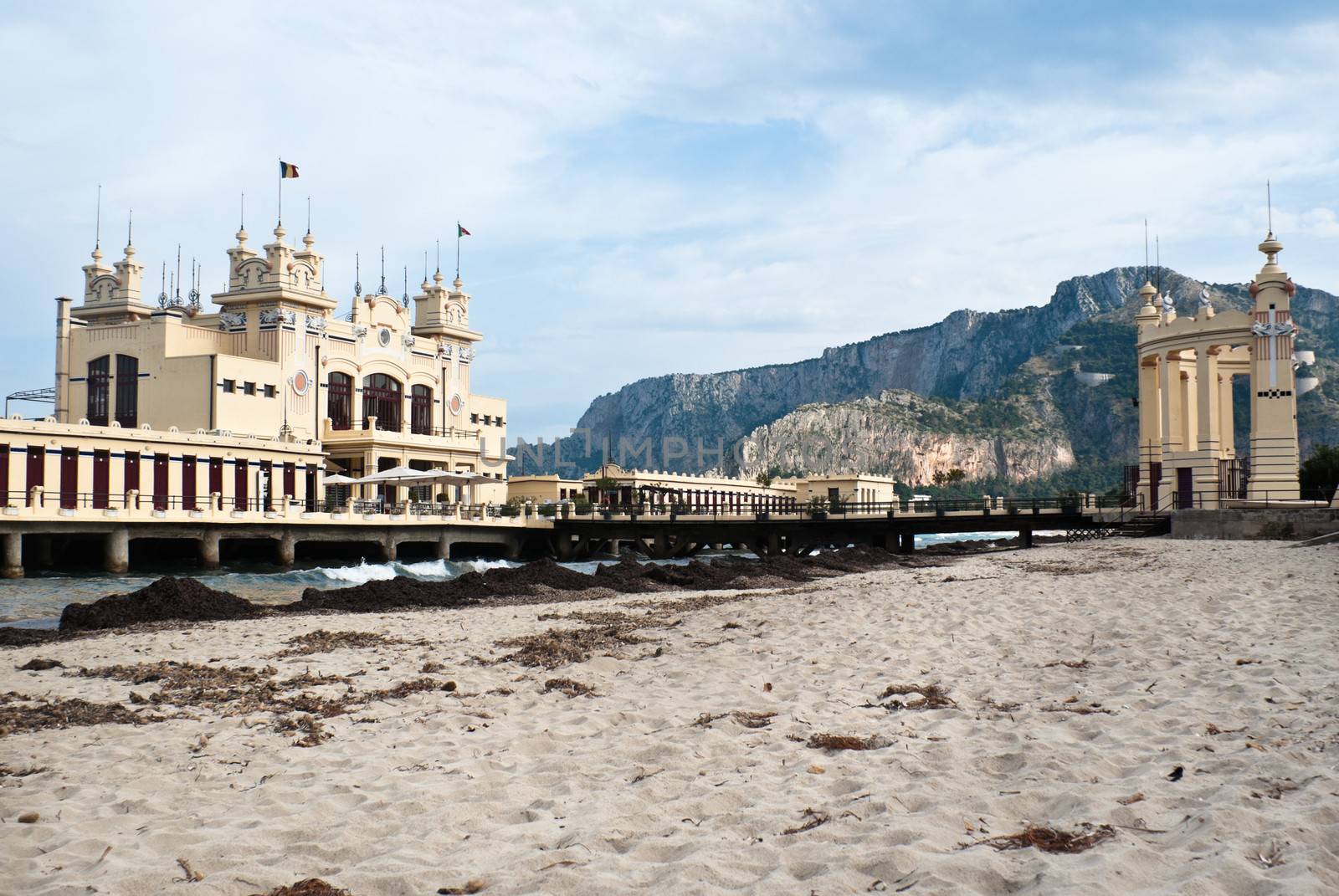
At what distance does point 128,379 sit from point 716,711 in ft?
191

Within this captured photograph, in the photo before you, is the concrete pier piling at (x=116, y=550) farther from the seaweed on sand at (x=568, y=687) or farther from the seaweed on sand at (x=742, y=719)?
the seaweed on sand at (x=742, y=719)

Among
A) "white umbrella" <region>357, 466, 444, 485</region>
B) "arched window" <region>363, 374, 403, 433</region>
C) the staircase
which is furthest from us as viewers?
"arched window" <region>363, 374, 403, 433</region>

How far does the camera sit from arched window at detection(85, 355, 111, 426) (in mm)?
59844

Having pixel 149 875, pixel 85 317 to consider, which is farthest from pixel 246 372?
pixel 149 875

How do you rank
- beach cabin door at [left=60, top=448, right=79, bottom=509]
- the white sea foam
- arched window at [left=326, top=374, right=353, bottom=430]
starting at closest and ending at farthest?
the white sea foam, beach cabin door at [left=60, top=448, right=79, bottom=509], arched window at [left=326, top=374, right=353, bottom=430]

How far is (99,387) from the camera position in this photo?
60.0 meters

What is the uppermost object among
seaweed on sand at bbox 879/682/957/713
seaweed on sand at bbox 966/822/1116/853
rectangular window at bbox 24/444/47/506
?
rectangular window at bbox 24/444/47/506

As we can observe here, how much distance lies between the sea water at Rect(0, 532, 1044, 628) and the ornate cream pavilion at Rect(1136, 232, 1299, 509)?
26775mm

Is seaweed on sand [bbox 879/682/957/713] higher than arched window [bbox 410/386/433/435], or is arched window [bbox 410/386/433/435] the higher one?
arched window [bbox 410/386/433/435]

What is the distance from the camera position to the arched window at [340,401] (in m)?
64.4

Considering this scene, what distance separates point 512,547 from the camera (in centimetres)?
5891

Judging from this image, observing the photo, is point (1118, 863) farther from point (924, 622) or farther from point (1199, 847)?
point (924, 622)

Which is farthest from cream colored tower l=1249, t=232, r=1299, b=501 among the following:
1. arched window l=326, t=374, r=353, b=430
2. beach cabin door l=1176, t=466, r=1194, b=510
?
arched window l=326, t=374, r=353, b=430

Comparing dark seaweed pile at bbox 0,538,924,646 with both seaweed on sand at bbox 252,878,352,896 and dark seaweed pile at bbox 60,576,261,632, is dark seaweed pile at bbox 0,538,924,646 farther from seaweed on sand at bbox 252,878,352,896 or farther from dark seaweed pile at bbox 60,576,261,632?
seaweed on sand at bbox 252,878,352,896
